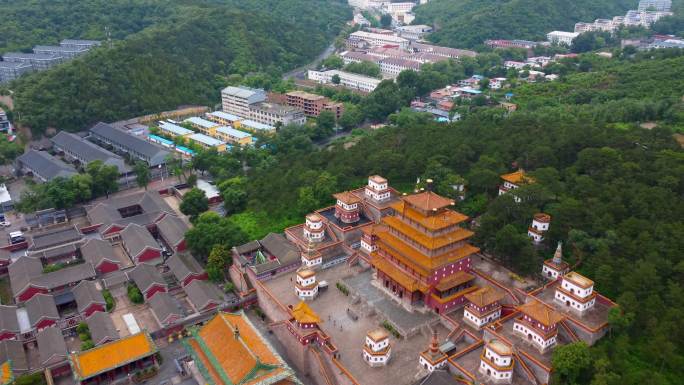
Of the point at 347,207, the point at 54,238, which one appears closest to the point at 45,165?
the point at 54,238

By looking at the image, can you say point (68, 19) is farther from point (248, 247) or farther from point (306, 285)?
point (306, 285)

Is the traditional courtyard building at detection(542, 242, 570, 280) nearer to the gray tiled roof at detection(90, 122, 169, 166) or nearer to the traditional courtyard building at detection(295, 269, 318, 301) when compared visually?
the traditional courtyard building at detection(295, 269, 318, 301)

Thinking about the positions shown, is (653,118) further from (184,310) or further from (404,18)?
(404,18)

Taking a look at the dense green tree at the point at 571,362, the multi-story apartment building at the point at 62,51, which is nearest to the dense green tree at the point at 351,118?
the multi-story apartment building at the point at 62,51

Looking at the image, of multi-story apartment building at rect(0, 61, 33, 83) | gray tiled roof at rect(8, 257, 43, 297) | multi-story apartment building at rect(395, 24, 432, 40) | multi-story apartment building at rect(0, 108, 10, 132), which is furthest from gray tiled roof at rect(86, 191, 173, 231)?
multi-story apartment building at rect(395, 24, 432, 40)

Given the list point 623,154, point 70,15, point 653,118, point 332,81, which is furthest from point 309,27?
point 623,154
